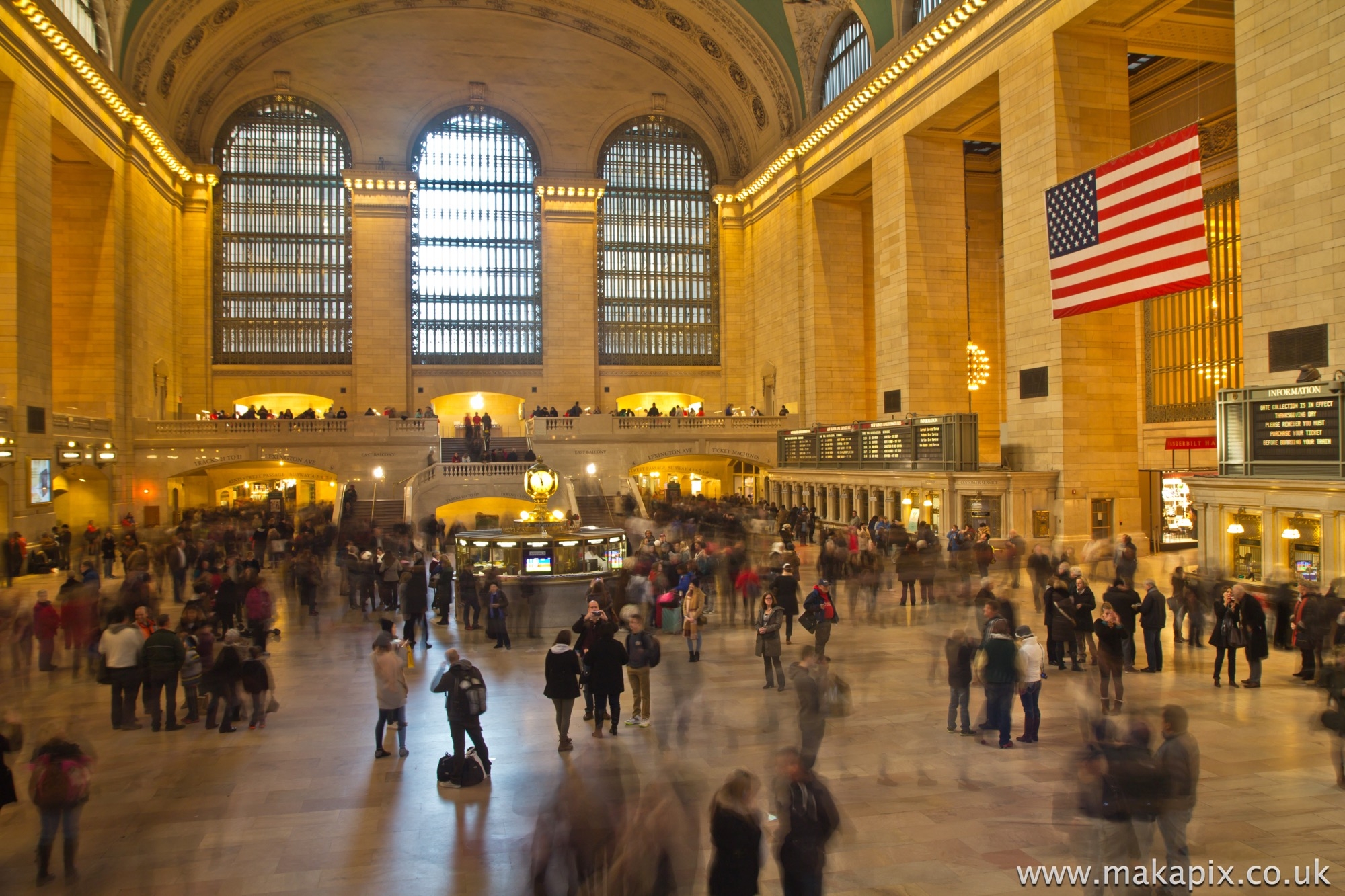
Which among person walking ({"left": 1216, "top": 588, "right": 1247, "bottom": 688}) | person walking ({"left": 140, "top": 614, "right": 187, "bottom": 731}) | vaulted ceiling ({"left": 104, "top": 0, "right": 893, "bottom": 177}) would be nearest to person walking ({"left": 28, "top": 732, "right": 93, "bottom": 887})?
person walking ({"left": 140, "top": 614, "right": 187, "bottom": 731})

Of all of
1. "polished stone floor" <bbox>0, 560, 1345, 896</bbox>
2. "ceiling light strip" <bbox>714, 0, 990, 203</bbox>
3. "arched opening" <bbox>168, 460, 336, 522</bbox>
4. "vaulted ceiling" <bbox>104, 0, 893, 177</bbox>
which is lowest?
"polished stone floor" <bbox>0, 560, 1345, 896</bbox>

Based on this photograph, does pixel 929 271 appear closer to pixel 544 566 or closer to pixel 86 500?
pixel 544 566

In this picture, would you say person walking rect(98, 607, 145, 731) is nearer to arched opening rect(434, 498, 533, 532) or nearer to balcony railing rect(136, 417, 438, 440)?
arched opening rect(434, 498, 533, 532)

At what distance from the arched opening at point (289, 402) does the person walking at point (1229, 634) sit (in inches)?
1338

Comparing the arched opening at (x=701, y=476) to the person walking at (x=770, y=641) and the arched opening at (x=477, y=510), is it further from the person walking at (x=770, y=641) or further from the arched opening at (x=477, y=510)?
the person walking at (x=770, y=641)

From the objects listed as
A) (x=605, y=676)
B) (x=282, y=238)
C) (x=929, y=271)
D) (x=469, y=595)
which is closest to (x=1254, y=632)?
(x=605, y=676)

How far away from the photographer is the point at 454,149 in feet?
127

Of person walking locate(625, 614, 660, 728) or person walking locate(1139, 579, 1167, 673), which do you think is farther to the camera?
person walking locate(1139, 579, 1167, 673)

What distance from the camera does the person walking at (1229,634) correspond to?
9.67 m

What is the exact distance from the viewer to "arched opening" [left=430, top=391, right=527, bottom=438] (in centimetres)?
4005

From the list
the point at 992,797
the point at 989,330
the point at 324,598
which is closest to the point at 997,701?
the point at 992,797

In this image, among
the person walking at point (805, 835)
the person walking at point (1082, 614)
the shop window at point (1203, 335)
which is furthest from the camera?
the shop window at point (1203, 335)

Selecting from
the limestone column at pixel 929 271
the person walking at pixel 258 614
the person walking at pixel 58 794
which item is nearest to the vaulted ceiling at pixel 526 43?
the limestone column at pixel 929 271

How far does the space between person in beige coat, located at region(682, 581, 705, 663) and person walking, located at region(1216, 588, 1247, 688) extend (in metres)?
5.69
